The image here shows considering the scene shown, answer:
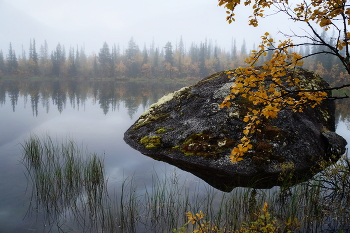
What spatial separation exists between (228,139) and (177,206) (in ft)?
12.9

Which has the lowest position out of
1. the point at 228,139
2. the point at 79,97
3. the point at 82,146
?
the point at 82,146

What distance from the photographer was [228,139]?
8.59 metres

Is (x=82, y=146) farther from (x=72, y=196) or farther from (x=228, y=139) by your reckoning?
(x=228, y=139)

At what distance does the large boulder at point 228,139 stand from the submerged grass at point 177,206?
85 centimetres

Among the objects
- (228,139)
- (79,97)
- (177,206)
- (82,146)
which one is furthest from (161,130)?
(79,97)

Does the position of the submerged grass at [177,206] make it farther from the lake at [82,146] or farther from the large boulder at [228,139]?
the large boulder at [228,139]

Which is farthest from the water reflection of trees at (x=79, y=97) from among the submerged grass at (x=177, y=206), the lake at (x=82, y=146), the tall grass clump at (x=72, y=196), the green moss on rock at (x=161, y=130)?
the submerged grass at (x=177, y=206)

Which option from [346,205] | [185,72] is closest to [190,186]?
[346,205]

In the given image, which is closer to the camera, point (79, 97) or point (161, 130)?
point (161, 130)

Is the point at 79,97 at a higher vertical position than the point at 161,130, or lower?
higher

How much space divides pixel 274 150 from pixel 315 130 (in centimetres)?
248

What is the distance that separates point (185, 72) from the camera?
88.9 meters

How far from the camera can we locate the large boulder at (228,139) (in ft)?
24.4

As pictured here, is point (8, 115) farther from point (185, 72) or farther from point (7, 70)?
point (7, 70)
